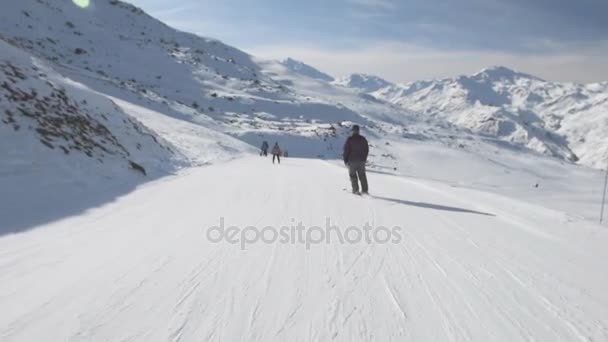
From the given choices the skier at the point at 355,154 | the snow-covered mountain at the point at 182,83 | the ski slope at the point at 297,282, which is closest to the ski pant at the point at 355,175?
the skier at the point at 355,154

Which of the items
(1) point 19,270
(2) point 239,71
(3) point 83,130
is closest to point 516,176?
(3) point 83,130

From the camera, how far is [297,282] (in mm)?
4172

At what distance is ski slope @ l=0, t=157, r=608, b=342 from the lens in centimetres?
320

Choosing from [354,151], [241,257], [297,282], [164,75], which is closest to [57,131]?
[354,151]

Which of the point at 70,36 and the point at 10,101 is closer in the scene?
the point at 10,101

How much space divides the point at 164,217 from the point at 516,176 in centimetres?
5573

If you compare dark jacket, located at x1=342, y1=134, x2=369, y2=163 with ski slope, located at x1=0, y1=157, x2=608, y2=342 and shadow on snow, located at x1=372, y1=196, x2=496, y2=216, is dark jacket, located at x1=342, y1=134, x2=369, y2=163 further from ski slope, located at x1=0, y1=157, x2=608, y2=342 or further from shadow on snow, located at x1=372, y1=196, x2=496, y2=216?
ski slope, located at x1=0, y1=157, x2=608, y2=342

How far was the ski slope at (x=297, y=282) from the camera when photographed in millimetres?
3203

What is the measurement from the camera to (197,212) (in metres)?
7.48

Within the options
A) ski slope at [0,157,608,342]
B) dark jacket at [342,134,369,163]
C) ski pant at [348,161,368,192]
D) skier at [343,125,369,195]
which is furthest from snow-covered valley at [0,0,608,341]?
dark jacket at [342,134,369,163]

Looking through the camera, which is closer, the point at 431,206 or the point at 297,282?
the point at 297,282

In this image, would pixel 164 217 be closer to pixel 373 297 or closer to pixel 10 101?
pixel 373 297

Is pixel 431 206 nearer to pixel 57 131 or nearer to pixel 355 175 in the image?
pixel 355 175

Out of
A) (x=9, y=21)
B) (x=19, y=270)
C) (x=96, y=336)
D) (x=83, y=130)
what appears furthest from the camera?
(x=9, y=21)
